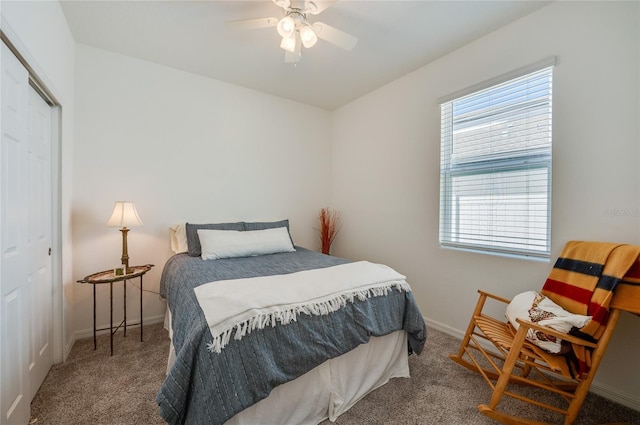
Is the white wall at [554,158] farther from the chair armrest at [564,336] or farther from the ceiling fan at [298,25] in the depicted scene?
the ceiling fan at [298,25]

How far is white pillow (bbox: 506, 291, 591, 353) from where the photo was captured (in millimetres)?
1417

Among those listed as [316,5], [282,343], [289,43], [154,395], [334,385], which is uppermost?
[316,5]

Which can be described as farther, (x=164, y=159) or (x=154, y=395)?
(x=164, y=159)

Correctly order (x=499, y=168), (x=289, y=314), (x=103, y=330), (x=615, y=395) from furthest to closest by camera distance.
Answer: (x=103, y=330), (x=499, y=168), (x=615, y=395), (x=289, y=314)

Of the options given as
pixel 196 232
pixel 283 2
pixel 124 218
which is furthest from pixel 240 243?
pixel 283 2

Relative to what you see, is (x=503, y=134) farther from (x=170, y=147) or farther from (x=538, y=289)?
(x=170, y=147)

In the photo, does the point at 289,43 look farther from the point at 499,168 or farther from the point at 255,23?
the point at 499,168

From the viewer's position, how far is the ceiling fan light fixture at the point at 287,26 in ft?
5.74

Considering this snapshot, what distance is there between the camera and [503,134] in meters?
2.20

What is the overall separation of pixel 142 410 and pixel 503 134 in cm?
314

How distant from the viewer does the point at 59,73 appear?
2.00 metres

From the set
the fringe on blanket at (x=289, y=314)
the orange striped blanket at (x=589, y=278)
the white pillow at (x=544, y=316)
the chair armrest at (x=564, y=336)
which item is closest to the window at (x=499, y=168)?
the orange striped blanket at (x=589, y=278)

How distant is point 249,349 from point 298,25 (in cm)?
199

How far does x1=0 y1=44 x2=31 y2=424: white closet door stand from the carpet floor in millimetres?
263
